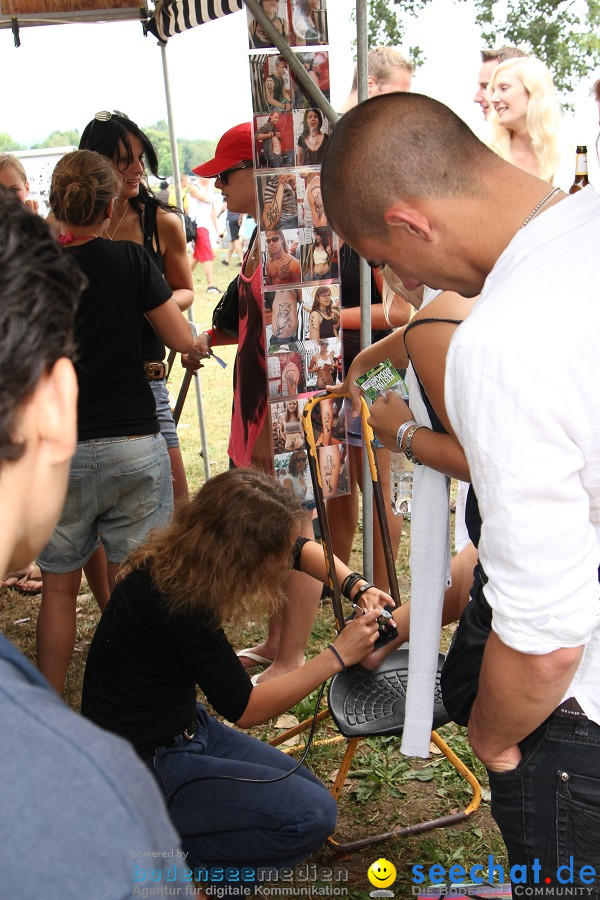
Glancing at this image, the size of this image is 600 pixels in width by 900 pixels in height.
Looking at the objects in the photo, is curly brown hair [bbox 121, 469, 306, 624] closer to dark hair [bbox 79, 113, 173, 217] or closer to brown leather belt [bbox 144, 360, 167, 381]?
brown leather belt [bbox 144, 360, 167, 381]

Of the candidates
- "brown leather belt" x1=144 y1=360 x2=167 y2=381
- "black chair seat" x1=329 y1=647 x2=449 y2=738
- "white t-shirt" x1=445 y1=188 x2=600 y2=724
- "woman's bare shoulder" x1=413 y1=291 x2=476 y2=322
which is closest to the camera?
"white t-shirt" x1=445 y1=188 x2=600 y2=724

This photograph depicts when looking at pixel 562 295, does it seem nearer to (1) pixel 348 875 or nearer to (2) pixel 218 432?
(1) pixel 348 875

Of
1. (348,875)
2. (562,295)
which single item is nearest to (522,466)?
(562,295)

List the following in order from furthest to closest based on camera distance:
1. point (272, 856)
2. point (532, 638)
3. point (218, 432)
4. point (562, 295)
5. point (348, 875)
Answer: point (218, 432) → point (348, 875) → point (272, 856) → point (532, 638) → point (562, 295)

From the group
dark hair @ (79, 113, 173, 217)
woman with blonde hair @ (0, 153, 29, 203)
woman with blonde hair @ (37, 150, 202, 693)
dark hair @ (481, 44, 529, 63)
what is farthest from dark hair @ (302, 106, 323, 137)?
dark hair @ (481, 44, 529, 63)

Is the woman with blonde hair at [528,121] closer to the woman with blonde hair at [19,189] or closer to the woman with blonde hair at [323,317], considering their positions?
the woman with blonde hair at [323,317]

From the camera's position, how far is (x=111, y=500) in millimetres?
2803

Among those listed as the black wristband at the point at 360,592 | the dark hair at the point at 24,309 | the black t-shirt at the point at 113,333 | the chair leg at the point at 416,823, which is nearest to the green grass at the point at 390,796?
the chair leg at the point at 416,823

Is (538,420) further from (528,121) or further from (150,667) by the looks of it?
(528,121)

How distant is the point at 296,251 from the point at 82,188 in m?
0.72

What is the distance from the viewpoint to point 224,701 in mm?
2125

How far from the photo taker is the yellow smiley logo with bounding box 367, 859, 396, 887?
2.31 metres

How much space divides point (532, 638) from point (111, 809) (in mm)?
727

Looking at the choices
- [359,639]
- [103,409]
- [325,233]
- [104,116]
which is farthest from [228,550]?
[104,116]
